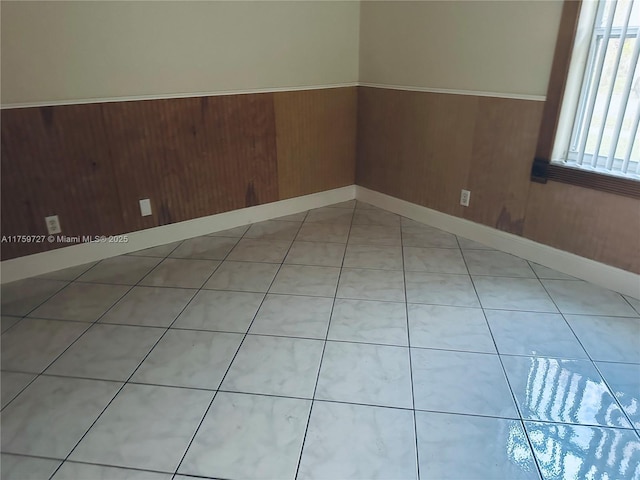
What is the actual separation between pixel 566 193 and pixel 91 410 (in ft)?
8.97

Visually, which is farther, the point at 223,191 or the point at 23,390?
the point at 223,191

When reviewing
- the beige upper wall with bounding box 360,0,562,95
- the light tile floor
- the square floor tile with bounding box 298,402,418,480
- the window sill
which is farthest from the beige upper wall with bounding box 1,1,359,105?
the square floor tile with bounding box 298,402,418,480

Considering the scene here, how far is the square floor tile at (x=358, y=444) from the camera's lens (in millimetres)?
1531

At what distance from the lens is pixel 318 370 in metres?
2.00

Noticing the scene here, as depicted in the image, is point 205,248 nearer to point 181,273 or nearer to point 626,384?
→ point 181,273

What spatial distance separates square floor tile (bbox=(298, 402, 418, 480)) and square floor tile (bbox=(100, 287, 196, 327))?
1.04 meters

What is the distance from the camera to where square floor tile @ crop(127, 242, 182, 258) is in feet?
10.1

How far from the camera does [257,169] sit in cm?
351

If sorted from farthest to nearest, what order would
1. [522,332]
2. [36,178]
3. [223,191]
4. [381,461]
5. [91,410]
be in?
[223,191]
[36,178]
[522,332]
[91,410]
[381,461]

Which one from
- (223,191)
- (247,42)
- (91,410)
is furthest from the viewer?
(223,191)

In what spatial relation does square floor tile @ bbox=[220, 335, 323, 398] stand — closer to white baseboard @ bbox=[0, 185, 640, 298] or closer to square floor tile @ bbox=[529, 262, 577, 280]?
white baseboard @ bbox=[0, 185, 640, 298]

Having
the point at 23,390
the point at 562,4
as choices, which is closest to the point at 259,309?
the point at 23,390

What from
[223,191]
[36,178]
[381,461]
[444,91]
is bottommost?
[381,461]

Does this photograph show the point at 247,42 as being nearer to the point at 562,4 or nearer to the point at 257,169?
the point at 257,169
